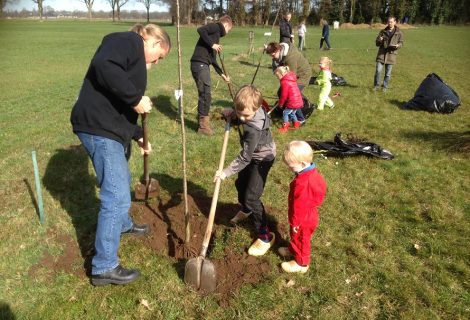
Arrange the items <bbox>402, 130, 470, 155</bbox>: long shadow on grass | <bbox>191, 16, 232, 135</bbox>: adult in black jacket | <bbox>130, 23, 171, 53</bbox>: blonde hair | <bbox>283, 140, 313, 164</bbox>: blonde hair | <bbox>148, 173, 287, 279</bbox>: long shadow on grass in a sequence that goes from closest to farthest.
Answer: <bbox>130, 23, 171, 53</bbox>: blonde hair → <bbox>283, 140, 313, 164</bbox>: blonde hair → <bbox>148, 173, 287, 279</bbox>: long shadow on grass → <bbox>402, 130, 470, 155</bbox>: long shadow on grass → <bbox>191, 16, 232, 135</bbox>: adult in black jacket

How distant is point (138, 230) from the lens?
4.18 meters

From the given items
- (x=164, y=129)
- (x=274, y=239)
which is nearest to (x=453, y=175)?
(x=274, y=239)

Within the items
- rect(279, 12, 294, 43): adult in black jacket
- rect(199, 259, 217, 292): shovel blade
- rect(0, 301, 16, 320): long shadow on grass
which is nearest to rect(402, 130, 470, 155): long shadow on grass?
rect(199, 259, 217, 292): shovel blade

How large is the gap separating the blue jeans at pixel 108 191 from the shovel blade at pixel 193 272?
67 cm

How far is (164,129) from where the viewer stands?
26.0 feet

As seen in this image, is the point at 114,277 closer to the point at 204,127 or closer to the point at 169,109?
the point at 204,127

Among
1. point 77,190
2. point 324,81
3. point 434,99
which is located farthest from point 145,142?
point 434,99

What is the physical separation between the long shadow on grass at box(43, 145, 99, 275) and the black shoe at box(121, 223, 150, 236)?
16.7 inches

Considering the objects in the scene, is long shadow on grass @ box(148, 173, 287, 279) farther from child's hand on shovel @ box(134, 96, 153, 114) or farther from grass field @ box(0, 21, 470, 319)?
child's hand on shovel @ box(134, 96, 153, 114)

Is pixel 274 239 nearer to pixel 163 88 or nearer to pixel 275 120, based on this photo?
pixel 275 120

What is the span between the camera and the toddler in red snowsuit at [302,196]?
334 centimetres

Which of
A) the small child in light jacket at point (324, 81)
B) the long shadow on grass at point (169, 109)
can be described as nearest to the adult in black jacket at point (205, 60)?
the long shadow on grass at point (169, 109)

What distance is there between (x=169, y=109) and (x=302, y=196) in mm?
6801

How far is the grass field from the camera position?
331 centimetres
